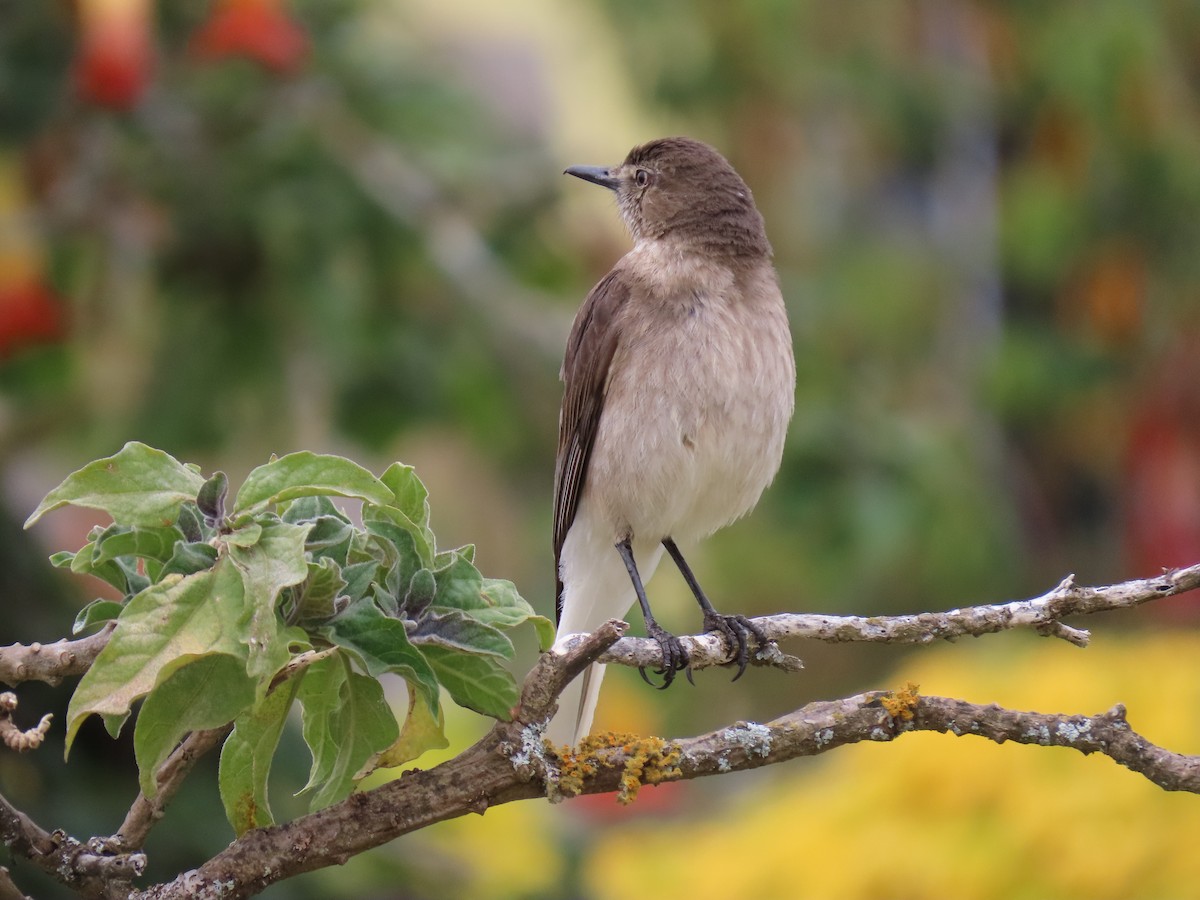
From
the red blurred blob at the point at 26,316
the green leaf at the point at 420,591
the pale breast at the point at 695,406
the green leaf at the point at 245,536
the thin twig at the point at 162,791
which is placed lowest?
the thin twig at the point at 162,791

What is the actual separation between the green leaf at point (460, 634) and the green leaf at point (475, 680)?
1.1 inches

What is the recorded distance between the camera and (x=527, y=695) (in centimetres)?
211

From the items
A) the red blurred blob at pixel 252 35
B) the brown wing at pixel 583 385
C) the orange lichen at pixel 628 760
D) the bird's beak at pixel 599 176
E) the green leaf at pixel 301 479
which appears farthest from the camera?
the bird's beak at pixel 599 176

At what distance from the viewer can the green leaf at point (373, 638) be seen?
1878 mm

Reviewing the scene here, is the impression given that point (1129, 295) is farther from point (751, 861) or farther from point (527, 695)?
point (527, 695)

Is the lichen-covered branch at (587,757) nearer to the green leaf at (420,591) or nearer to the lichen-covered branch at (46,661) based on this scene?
the lichen-covered branch at (46,661)

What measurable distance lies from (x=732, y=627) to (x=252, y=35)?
2.77 meters

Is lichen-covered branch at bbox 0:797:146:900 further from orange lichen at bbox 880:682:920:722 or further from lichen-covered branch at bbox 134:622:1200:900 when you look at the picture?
orange lichen at bbox 880:682:920:722

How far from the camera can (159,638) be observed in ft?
5.80

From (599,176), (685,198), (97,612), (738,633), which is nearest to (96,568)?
(97,612)

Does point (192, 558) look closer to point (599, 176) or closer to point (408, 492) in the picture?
point (408, 492)

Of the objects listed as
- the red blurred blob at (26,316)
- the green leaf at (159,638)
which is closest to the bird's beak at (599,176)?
the red blurred blob at (26,316)

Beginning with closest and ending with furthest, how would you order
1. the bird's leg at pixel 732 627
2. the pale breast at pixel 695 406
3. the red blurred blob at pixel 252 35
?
the bird's leg at pixel 732 627 < the pale breast at pixel 695 406 < the red blurred blob at pixel 252 35

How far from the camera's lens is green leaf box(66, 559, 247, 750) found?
5.74ft
